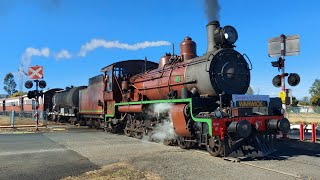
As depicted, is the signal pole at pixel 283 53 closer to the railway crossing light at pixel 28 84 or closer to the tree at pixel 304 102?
the railway crossing light at pixel 28 84

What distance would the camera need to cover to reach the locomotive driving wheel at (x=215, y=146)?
9672 mm

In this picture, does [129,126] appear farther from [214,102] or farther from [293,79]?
[293,79]

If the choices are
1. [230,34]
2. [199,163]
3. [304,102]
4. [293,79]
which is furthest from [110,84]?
[304,102]

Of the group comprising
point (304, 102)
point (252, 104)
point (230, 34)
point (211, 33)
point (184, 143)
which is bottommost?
point (184, 143)

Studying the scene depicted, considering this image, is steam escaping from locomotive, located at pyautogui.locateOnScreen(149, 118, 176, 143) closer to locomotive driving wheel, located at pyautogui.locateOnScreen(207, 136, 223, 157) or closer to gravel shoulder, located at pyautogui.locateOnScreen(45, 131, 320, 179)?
gravel shoulder, located at pyautogui.locateOnScreen(45, 131, 320, 179)

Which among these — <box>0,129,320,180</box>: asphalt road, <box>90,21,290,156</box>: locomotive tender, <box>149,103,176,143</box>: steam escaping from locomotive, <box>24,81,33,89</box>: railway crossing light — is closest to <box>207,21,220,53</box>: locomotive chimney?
<box>90,21,290,156</box>: locomotive tender

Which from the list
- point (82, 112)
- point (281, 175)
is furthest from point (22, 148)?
point (82, 112)

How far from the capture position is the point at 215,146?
9.99 metres

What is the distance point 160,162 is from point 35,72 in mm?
15533

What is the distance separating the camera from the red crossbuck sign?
21859mm

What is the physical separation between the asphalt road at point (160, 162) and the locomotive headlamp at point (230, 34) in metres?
3.78

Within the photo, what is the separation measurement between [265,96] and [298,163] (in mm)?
2635

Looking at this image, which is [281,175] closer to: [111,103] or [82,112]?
[111,103]

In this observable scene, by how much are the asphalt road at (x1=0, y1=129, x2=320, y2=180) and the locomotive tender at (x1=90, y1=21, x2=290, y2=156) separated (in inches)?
23.4
